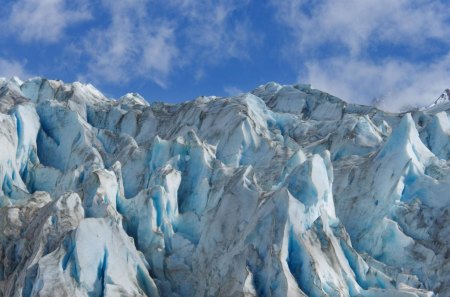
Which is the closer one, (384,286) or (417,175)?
(384,286)

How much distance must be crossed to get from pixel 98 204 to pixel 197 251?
4.23 metres

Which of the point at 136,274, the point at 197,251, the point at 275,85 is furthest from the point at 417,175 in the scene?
the point at 275,85

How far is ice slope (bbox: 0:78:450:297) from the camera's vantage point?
755 inches

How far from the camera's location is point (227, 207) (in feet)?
72.1

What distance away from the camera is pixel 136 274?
802 inches

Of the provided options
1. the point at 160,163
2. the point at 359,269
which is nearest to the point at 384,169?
the point at 359,269

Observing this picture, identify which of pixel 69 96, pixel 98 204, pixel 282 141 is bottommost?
pixel 98 204

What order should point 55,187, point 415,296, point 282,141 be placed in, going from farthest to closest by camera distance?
point 282,141 → point 55,187 → point 415,296

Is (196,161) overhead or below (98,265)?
overhead

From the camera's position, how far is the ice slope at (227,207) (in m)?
19.2

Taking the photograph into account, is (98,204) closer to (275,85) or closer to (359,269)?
(359,269)

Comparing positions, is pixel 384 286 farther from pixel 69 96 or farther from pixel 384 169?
pixel 69 96

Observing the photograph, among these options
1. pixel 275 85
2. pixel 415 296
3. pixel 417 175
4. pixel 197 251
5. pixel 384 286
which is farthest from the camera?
pixel 275 85

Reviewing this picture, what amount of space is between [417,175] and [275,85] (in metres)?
22.0
